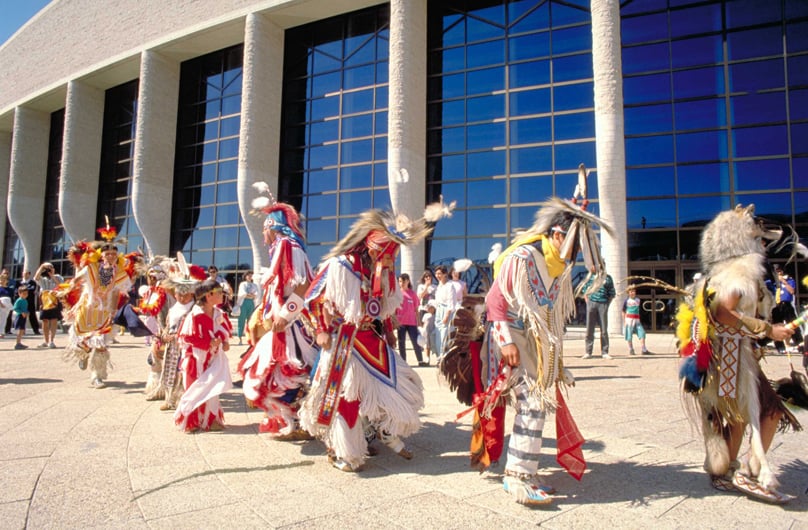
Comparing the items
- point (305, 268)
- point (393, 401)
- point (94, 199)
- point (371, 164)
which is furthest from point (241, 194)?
point (393, 401)

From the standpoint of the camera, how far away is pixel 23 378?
23.8 feet

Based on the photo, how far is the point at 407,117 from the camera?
17.5 meters

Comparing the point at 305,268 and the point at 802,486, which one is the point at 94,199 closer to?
the point at 305,268

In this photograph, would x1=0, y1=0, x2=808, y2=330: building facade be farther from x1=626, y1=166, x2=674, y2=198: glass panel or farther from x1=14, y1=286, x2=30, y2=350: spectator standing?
x1=14, y1=286, x2=30, y2=350: spectator standing

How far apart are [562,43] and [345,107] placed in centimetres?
905

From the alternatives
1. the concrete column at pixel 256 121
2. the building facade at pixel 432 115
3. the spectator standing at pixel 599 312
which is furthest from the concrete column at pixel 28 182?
the spectator standing at pixel 599 312

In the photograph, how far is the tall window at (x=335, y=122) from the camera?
2047cm

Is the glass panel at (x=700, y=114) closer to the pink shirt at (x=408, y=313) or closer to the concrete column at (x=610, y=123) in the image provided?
the concrete column at (x=610, y=123)

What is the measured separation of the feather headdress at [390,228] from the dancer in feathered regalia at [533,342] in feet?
2.35

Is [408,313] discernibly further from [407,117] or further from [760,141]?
[760,141]

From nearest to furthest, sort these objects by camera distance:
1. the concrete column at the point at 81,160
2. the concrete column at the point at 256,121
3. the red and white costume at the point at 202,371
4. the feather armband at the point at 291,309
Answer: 1. the feather armband at the point at 291,309
2. the red and white costume at the point at 202,371
3. the concrete column at the point at 256,121
4. the concrete column at the point at 81,160

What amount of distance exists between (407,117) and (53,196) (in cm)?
2644

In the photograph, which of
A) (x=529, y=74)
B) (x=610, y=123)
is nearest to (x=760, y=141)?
(x=610, y=123)

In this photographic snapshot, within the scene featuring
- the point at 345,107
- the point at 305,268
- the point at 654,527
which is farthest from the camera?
the point at 345,107
